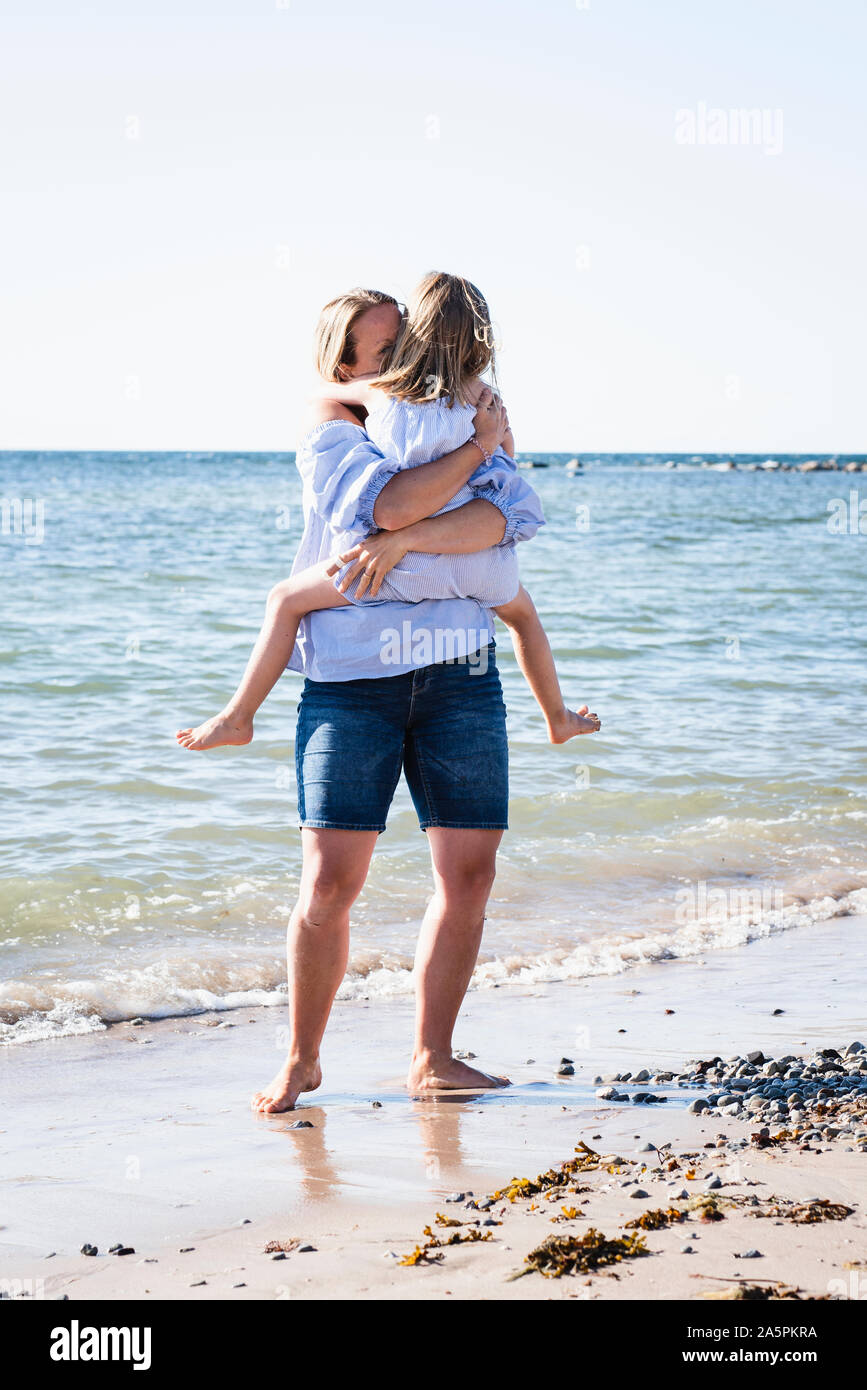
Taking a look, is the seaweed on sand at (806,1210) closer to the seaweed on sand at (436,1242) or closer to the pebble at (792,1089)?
the pebble at (792,1089)

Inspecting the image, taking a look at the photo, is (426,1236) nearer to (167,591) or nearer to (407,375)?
(407,375)

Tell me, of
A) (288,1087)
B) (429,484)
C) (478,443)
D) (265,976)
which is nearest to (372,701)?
(429,484)

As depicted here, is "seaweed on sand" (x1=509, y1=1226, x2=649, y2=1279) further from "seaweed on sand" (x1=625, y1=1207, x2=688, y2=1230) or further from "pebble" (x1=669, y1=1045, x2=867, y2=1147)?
"pebble" (x1=669, y1=1045, x2=867, y2=1147)

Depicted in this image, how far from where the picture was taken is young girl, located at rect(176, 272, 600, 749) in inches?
116

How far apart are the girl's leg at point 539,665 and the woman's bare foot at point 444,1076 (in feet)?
2.88

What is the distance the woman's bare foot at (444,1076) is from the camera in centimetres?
333

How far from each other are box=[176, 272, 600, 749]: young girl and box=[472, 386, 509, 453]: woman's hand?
0.06 feet

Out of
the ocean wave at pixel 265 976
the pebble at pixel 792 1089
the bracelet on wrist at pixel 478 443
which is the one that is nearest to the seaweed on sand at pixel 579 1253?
the pebble at pixel 792 1089

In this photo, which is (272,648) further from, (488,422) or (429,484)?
(488,422)

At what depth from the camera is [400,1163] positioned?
2.83m

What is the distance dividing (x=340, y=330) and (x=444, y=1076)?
188 centimetres

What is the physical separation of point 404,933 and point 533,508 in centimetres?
247

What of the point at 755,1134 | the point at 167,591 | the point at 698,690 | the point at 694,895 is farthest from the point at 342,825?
the point at 167,591

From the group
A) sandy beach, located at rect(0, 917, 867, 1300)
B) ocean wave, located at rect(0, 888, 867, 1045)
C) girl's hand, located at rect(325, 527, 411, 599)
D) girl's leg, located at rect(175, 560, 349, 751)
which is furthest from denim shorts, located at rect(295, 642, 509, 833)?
ocean wave, located at rect(0, 888, 867, 1045)
